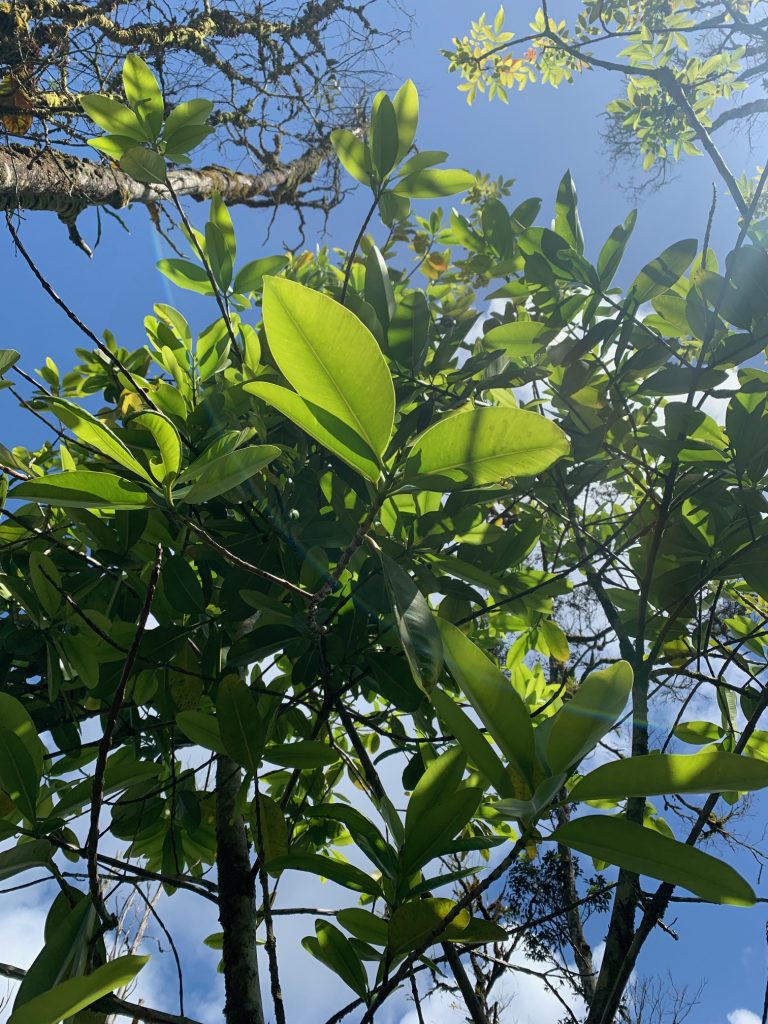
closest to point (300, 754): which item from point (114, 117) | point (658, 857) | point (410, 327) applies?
point (658, 857)

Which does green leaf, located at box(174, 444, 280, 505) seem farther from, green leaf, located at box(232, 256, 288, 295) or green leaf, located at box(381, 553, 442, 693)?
green leaf, located at box(232, 256, 288, 295)

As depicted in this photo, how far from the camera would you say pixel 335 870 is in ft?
1.93

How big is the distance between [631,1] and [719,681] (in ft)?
13.5

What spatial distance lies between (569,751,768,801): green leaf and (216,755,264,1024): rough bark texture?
548 mm

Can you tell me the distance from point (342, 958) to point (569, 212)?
103 centimetres

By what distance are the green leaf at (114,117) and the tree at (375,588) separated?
0.05 m

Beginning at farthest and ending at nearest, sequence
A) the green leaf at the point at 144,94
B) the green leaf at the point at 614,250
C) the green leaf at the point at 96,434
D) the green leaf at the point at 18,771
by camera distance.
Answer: the green leaf at the point at 144,94 → the green leaf at the point at 614,250 → the green leaf at the point at 18,771 → the green leaf at the point at 96,434

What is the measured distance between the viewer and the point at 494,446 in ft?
1.60

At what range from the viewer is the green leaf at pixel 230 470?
50 cm

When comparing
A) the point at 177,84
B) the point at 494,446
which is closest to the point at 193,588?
the point at 494,446

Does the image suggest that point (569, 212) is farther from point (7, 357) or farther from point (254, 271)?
point (7, 357)

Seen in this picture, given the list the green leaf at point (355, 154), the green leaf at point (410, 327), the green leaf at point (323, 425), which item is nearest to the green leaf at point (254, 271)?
the green leaf at point (355, 154)

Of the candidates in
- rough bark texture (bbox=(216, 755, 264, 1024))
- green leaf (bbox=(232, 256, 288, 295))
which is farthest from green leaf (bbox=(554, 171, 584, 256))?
rough bark texture (bbox=(216, 755, 264, 1024))

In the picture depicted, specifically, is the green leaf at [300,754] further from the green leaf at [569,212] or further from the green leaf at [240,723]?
the green leaf at [569,212]
